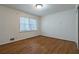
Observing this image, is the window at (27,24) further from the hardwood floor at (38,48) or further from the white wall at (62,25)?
the hardwood floor at (38,48)

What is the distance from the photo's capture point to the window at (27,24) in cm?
427

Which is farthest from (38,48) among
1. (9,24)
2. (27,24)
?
(27,24)

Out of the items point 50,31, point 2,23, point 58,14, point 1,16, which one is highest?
point 58,14

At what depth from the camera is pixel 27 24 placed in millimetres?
4727

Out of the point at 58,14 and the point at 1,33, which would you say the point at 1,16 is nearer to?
the point at 1,33

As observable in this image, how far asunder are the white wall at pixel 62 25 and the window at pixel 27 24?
778mm

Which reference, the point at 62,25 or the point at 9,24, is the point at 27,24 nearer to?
the point at 9,24

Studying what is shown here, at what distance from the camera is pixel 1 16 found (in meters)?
3.03

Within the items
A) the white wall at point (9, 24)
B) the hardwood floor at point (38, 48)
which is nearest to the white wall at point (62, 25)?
the hardwood floor at point (38, 48)

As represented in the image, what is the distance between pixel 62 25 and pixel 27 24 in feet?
7.07

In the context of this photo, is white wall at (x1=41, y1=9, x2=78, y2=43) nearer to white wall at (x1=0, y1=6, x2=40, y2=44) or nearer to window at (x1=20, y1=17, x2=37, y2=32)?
window at (x1=20, y1=17, x2=37, y2=32)
